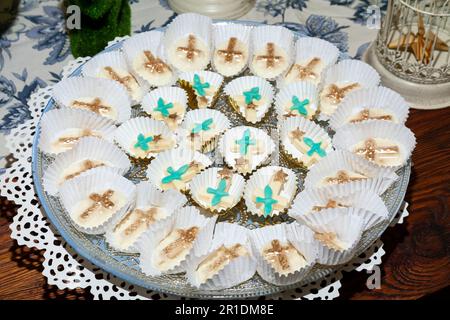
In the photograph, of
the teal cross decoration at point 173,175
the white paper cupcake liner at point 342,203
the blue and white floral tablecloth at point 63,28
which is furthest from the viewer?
the blue and white floral tablecloth at point 63,28

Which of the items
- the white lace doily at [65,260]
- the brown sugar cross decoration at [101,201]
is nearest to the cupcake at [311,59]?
the white lace doily at [65,260]

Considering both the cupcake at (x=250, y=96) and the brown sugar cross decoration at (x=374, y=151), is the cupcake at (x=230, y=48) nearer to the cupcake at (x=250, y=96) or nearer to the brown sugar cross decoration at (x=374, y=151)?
A: the cupcake at (x=250, y=96)

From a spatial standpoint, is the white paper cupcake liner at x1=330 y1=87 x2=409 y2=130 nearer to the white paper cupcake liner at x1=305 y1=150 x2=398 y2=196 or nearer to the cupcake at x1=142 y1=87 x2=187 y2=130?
the white paper cupcake liner at x1=305 y1=150 x2=398 y2=196

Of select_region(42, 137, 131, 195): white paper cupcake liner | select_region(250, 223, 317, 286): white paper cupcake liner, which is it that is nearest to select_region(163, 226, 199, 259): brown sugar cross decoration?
select_region(250, 223, 317, 286): white paper cupcake liner

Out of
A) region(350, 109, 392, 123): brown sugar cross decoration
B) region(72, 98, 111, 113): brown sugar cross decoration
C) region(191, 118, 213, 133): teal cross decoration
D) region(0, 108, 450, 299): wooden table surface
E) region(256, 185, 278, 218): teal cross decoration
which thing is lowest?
region(0, 108, 450, 299): wooden table surface

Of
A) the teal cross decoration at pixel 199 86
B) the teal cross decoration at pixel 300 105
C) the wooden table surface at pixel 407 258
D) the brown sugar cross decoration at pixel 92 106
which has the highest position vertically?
the teal cross decoration at pixel 199 86

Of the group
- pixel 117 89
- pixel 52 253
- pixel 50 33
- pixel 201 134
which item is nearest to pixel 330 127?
pixel 201 134
